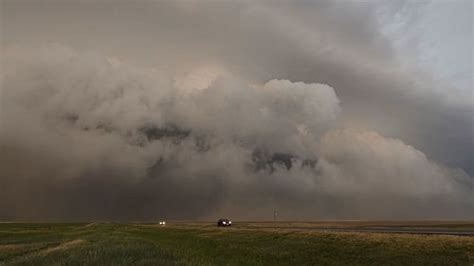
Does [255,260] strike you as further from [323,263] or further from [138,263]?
[138,263]

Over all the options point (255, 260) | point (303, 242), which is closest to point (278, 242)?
point (303, 242)

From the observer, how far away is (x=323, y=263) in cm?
4106

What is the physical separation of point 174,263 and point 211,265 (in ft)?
9.02

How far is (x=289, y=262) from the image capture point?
42.9 metres

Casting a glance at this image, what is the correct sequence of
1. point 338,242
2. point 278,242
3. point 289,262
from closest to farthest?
point 289,262
point 338,242
point 278,242

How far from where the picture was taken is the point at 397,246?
144 feet

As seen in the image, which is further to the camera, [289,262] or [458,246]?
[289,262]

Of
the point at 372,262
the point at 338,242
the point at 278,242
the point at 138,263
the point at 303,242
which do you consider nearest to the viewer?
the point at 138,263

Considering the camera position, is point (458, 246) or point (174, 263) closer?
point (174, 263)

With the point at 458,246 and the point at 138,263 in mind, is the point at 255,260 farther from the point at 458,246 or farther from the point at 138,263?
the point at 458,246

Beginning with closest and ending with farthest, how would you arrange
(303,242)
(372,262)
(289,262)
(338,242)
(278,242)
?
(372,262) → (289,262) → (338,242) → (303,242) → (278,242)

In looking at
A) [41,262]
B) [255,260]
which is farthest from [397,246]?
[41,262]

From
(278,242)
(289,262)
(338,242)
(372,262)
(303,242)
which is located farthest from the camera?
(278,242)

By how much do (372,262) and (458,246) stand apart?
7007mm
